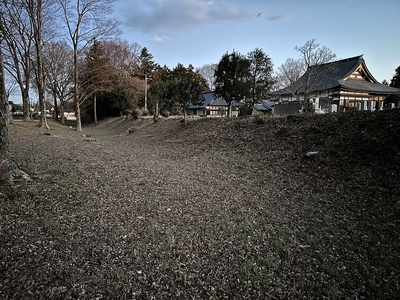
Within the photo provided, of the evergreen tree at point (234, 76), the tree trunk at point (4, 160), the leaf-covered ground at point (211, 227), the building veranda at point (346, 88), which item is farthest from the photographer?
the building veranda at point (346, 88)

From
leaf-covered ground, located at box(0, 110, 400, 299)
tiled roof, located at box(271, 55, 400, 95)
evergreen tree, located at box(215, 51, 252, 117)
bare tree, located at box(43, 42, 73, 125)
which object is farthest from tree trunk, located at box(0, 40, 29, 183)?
bare tree, located at box(43, 42, 73, 125)

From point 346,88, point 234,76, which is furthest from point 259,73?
point 346,88

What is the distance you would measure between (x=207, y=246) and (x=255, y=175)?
3.26 meters

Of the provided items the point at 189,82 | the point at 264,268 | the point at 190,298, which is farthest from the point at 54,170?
the point at 189,82

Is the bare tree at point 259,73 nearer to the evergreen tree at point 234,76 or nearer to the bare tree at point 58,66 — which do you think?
the evergreen tree at point 234,76

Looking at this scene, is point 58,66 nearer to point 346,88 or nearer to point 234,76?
point 234,76

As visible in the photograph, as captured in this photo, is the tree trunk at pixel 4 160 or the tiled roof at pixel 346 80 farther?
the tiled roof at pixel 346 80

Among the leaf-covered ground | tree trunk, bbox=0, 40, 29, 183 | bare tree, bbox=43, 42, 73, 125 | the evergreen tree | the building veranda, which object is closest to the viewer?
the leaf-covered ground

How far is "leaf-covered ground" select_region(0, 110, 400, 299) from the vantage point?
7.38 ft

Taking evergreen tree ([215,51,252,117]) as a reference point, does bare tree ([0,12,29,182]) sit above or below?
below

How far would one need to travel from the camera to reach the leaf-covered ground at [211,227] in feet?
7.38

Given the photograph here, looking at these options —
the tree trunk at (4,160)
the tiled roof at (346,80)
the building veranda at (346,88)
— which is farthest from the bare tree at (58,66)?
the tiled roof at (346,80)

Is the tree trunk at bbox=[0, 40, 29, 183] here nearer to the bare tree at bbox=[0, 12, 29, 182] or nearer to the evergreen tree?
the bare tree at bbox=[0, 12, 29, 182]

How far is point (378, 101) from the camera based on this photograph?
19797 millimetres
